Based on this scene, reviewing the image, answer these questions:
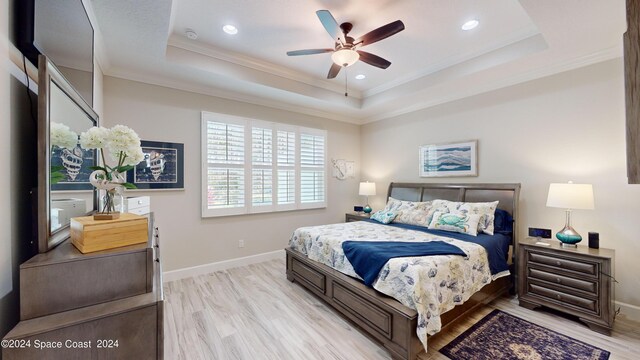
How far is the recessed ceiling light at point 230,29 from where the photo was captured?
2.72 metres

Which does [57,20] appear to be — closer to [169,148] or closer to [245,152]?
[169,148]

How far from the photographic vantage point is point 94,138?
48.8 inches

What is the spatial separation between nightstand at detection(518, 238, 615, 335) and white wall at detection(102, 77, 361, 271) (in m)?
3.40

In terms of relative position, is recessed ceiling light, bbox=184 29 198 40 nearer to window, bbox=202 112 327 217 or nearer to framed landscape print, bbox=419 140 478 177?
window, bbox=202 112 327 217

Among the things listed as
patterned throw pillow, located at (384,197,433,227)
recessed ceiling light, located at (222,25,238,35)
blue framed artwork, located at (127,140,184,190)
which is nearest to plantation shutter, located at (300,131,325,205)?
patterned throw pillow, located at (384,197,433,227)

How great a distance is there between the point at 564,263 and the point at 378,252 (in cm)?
191

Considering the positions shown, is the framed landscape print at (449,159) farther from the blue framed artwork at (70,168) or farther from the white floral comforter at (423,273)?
the blue framed artwork at (70,168)

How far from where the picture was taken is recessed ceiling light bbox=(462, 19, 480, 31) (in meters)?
2.61

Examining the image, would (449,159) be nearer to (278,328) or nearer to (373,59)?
(373,59)

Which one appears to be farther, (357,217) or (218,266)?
(357,217)

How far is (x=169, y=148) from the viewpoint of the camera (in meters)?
3.50

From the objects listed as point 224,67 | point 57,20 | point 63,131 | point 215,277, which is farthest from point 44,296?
point 224,67

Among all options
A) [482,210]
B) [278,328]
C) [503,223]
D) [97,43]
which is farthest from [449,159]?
[97,43]

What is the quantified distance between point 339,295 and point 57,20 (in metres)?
2.86
